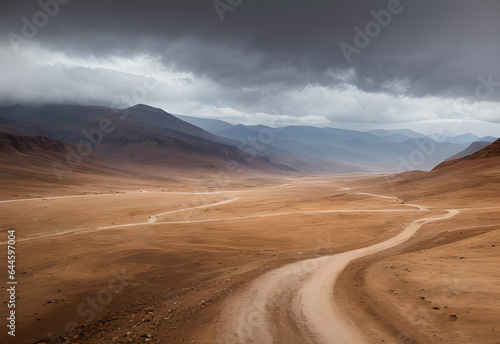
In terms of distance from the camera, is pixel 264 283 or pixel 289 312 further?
pixel 264 283

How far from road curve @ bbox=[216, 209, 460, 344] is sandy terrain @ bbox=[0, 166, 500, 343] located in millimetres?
46

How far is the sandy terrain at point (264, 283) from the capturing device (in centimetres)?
912

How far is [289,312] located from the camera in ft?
33.6

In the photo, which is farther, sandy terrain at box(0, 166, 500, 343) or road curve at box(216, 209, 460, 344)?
sandy terrain at box(0, 166, 500, 343)

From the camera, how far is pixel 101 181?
83.8 metres

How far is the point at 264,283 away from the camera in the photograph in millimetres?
13156

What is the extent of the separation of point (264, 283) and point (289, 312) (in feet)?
9.90

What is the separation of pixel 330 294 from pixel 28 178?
77477mm

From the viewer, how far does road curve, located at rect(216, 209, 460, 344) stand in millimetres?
8672

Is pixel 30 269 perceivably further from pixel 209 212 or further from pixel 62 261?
pixel 209 212

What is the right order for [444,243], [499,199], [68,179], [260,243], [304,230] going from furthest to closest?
[68,179]
[499,199]
[304,230]
[260,243]
[444,243]

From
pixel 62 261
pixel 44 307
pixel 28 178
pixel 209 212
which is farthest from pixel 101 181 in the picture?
pixel 44 307

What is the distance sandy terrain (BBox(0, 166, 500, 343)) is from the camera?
9117mm

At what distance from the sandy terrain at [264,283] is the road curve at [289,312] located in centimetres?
5
